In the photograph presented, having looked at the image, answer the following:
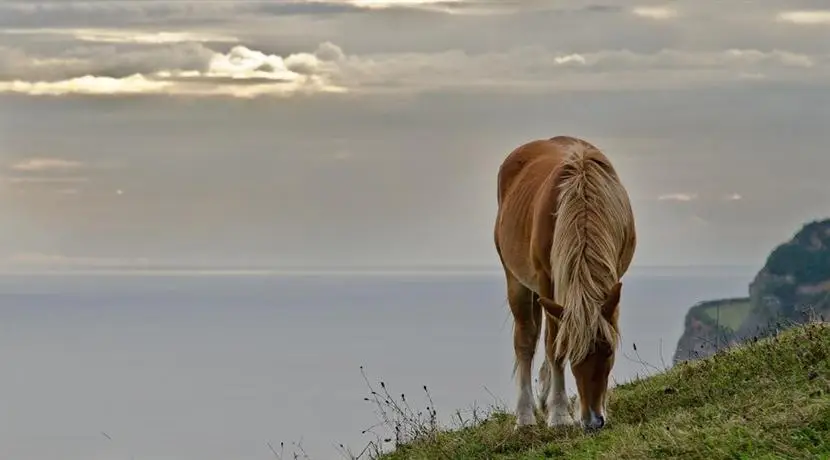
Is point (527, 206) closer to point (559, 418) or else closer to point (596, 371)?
point (559, 418)

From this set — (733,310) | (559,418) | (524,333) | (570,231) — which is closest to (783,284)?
(733,310)

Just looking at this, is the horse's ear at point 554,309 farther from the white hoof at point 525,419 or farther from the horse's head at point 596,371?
the white hoof at point 525,419

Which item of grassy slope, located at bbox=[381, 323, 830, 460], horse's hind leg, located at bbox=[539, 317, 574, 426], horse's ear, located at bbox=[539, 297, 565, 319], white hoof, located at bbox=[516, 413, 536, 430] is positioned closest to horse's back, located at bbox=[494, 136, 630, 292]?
horse's hind leg, located at bbox=[539, 317, 574, 426]

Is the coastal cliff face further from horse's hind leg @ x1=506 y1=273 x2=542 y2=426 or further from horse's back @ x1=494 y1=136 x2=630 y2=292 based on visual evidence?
horse's hind leg @ x1=506 y1=273 x2=542 y2=426

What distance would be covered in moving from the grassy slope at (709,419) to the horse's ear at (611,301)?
35.8 inches

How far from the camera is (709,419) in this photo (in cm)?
1023

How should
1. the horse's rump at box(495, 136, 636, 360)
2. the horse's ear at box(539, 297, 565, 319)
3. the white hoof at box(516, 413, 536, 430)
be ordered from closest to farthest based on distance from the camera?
the horse's rump at box(495, 136, 636, 360) < the horse's ear at box(539, 297, 565, 319) < the white hoof at box(516, 413, 536, 430)

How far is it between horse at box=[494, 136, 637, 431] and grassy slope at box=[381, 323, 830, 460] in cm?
47

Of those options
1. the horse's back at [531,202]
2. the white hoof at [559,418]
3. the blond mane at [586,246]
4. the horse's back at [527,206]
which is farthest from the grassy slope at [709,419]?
the horse's back at [527,206]

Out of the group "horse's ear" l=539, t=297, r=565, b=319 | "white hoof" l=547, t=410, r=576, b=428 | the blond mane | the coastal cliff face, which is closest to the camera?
the blond mane

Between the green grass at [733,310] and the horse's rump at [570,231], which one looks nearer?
the horse's rump at [570,231]

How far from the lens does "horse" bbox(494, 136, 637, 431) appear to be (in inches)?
411

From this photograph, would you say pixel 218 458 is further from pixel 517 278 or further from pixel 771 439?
pixel 771 439

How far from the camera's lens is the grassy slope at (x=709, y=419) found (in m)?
9.00
